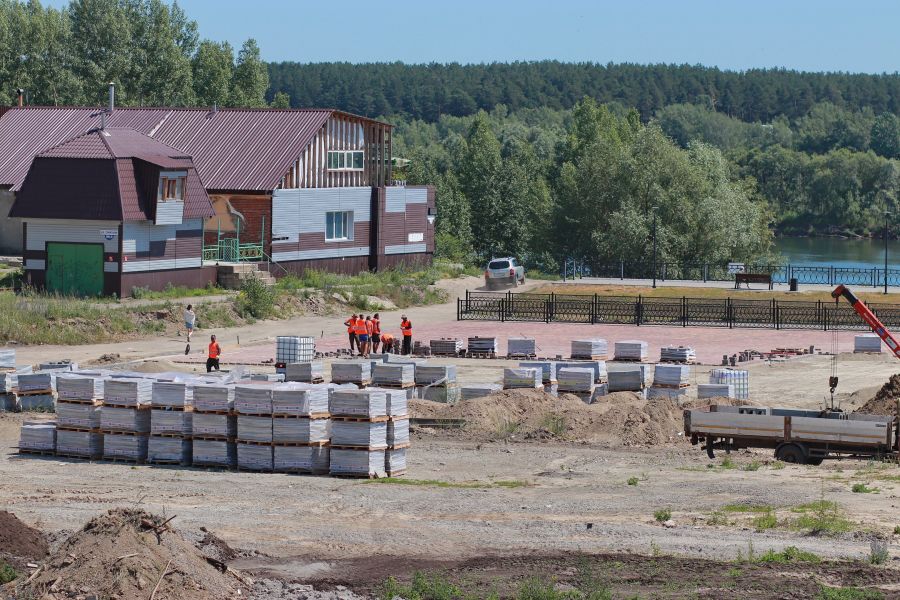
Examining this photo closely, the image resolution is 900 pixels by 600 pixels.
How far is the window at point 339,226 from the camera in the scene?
2446 inches

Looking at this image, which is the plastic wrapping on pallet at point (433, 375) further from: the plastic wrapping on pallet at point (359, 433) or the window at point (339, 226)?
the window at point (339, 226)

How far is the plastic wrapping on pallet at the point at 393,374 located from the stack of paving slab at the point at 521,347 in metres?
10.1

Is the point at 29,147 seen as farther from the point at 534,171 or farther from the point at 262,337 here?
the point at 534,171

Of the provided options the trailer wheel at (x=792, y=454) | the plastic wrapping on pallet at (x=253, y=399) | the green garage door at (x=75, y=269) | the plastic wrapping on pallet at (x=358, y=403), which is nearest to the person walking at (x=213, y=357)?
the plastic wrapping on pallet at (x=253, y=399)

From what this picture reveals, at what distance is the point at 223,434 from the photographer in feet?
86.1

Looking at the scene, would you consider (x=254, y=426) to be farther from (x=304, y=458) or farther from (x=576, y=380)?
(x=576, y=380)

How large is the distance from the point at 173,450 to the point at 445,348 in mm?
18115

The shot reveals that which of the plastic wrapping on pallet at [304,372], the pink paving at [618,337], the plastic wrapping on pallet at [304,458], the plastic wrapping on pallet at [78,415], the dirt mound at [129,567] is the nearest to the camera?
the dirt mound at [129,567]

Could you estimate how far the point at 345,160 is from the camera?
63.9 meters

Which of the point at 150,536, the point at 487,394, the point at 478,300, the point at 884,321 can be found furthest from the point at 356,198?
the point at 150,536

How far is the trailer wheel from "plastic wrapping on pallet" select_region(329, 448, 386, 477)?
Answer: 7.39 metres

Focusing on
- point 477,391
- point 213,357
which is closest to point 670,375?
point 477,391

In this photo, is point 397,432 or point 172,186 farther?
point 172,186

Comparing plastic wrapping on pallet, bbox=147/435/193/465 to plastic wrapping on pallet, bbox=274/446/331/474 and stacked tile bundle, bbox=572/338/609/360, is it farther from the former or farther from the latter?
stacked tile bundle, bbox=572/338/609/360
